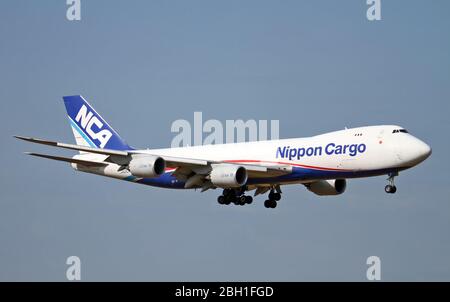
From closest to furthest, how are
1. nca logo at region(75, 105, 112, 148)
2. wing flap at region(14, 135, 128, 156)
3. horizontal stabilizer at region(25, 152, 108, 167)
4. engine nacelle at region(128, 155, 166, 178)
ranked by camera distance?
1. wing flap at region(14, 135, 128, 156)
2. engine nacelle at region(128, 155, 166, 178)
3. horizontal stabilizer at region(25, 152, 108, 167)
4. nca logo at region(75, 105, 112, 148)

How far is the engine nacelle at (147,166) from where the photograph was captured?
64625 mm

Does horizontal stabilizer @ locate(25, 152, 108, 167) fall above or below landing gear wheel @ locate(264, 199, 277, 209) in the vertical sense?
above

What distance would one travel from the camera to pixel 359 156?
205 ft

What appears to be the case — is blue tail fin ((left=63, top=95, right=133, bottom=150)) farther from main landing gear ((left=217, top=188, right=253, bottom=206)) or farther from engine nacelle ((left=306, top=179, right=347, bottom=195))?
engine nacelle ((left=306, top=179, right=347, bottom=195))

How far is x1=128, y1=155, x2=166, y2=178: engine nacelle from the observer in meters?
64.6

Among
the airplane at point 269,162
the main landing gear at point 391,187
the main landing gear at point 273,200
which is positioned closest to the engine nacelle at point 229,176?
the airplane at point 269,162

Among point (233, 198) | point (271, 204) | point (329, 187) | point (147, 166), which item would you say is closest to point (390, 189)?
point (329, 187)

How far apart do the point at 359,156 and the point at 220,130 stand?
46.7 feet

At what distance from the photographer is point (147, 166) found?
6469 centimetres

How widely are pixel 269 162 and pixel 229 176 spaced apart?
2.87 m

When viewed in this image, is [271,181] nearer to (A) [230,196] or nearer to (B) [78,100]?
(A) [230,196]

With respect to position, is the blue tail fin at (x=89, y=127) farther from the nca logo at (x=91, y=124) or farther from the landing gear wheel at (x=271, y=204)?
the landing gear wheel at (x=271, y=204)

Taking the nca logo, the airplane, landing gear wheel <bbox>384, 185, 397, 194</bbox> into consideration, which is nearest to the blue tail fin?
→ the nca logo

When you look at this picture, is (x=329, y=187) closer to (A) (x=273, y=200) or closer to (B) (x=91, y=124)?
(A) (x=273, y=200)
